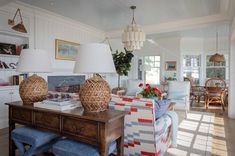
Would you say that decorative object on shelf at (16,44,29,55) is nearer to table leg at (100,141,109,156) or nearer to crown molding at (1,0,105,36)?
crown molding at (1,0,105,36)

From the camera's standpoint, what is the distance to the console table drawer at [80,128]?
153cm

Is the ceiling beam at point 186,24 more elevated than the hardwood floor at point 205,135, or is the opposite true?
the ceiling beam at point 186,24

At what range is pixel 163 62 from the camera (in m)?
7.84

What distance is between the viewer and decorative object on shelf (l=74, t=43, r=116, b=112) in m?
1.59

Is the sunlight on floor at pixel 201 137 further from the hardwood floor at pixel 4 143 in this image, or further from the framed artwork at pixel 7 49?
the framed artwork at pixel 7 49

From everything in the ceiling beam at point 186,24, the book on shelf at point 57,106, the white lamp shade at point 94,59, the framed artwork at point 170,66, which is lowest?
the book on shelf at point 57,106

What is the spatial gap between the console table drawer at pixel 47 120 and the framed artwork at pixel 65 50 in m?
3.31

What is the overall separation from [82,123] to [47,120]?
1.54ft

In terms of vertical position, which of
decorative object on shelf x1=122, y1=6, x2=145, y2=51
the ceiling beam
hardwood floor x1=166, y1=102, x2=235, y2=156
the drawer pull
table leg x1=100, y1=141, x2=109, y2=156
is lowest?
hardwood floor x1=166, y1=102, x2=235, y2=156

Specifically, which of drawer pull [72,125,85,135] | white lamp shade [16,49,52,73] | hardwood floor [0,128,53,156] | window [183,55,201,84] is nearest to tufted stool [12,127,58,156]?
drawer pull [72,125,85,135]

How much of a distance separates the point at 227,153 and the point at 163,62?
552 cm

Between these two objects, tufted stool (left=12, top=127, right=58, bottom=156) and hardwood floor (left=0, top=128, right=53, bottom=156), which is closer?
tufted stool (left=12, top=127, right=58, bottom=156)

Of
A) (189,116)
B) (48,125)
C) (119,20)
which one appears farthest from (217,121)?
(48,125)

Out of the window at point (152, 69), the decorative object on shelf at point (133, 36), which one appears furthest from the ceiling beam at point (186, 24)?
the window at point (152, 69)
